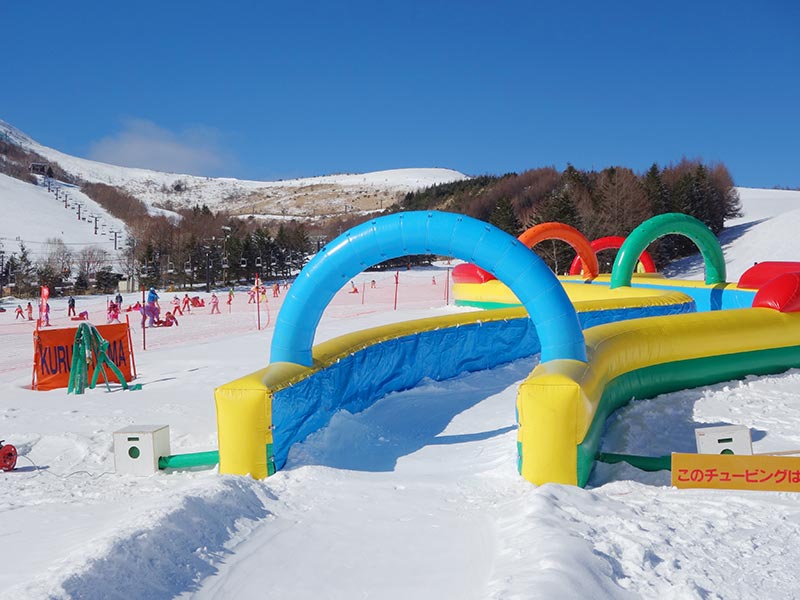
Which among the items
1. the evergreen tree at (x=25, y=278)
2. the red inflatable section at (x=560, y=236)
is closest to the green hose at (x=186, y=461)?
the red inflatable section at (x=560, y=236)

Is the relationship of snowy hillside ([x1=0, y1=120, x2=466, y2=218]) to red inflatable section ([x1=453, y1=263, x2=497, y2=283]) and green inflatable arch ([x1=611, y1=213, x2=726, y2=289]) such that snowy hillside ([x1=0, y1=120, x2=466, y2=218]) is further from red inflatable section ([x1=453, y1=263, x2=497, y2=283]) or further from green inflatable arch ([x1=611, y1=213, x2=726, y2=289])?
green inflatable arch ([x1=611, y1=213, x2=726, y2=289])

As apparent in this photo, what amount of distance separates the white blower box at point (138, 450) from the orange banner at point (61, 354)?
16.0 feet

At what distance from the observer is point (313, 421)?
20.0 ft

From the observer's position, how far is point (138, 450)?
5.79 m

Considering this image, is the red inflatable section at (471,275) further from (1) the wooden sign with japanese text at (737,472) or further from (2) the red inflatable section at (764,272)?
(1) the wooden sign with japanese text at (737,472)

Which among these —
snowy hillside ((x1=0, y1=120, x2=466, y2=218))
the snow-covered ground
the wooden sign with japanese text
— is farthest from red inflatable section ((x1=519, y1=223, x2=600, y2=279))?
snowy hillside ((x1=0, y1=120, x2=466, y2=218))

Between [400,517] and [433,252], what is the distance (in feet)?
8.17

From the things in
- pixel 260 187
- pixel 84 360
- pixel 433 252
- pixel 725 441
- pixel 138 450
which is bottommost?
pixel 138 450

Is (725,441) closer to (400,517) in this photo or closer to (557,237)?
(400,517)

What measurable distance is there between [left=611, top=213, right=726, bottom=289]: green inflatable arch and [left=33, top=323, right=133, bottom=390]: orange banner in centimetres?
1101

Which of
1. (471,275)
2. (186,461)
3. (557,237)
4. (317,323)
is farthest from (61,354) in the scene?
(557,237)

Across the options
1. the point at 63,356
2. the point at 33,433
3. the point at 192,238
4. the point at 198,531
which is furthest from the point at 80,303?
the point at 198,531

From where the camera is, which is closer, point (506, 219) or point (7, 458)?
point (7, 458)

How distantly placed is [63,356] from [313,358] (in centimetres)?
612
